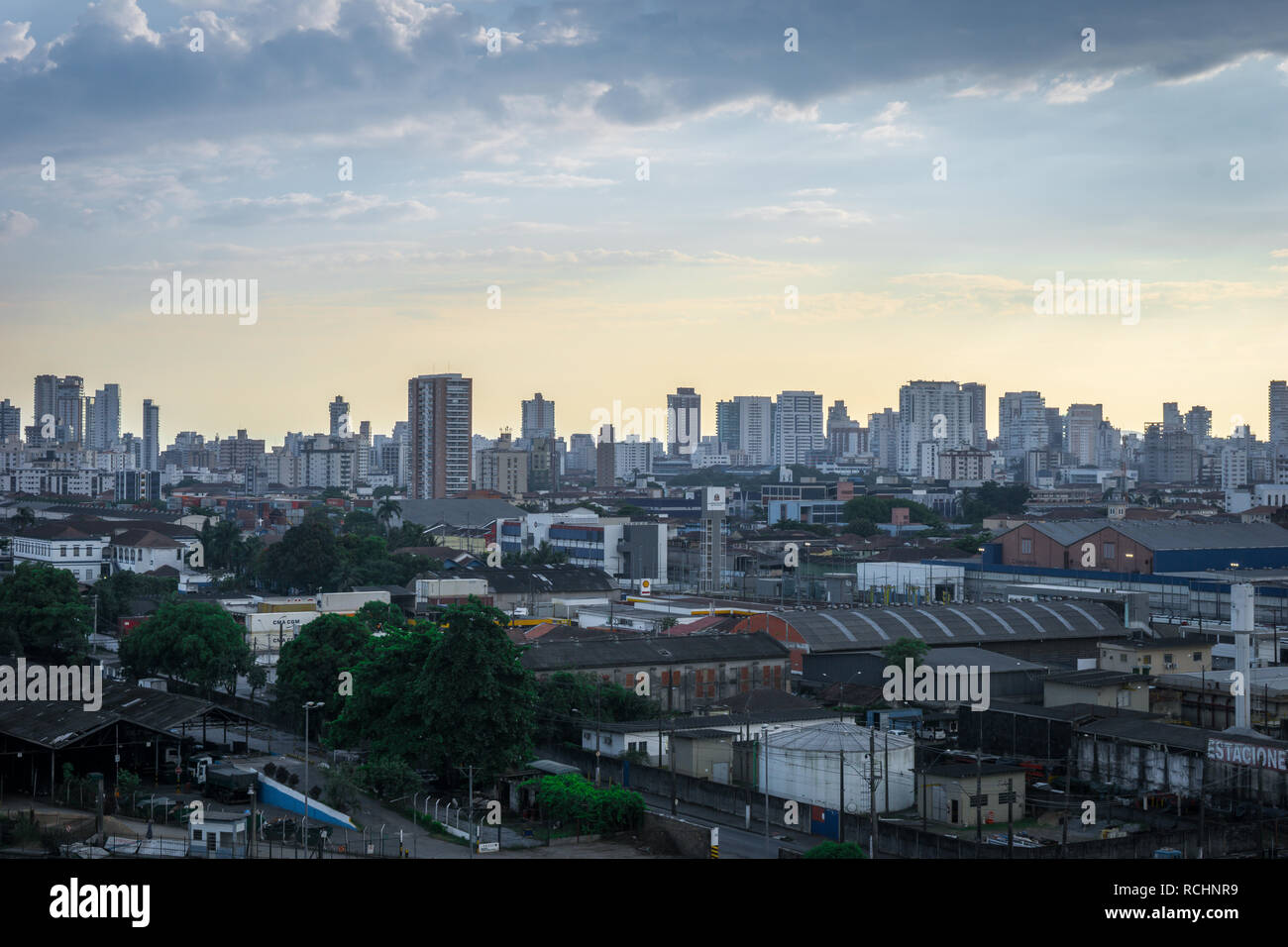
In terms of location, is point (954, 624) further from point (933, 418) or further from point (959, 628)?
point (933, 418)

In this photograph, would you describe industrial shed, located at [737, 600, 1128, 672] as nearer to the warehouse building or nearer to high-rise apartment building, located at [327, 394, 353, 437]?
the warehouse building

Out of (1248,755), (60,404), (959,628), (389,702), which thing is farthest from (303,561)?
(60,404)

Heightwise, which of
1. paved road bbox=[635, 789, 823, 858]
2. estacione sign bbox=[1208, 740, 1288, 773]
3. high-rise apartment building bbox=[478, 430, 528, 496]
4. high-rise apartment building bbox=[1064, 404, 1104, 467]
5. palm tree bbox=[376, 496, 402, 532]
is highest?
high-rise apartment building bbox=[1064, 404, 1104, 467]

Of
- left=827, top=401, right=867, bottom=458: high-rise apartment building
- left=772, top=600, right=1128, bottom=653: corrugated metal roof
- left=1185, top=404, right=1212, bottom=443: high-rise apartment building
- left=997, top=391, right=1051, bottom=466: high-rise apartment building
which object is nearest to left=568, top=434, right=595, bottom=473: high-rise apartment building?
left=827, top=401, right=867, bottom=458: high-rise apartment building

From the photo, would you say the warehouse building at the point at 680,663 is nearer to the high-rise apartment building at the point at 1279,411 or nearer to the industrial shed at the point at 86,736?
the industrial shed at the point at 86,736

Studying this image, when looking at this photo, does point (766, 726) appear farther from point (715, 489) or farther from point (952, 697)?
point (715, 489)
